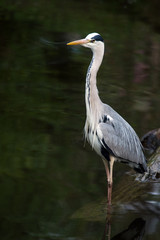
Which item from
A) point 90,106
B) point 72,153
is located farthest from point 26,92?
point 90,106

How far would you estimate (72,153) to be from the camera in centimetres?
671

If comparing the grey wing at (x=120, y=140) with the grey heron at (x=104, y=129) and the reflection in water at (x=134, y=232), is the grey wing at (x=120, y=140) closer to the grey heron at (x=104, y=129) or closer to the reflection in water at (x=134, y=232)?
the grey heron at (x=104, y=129)

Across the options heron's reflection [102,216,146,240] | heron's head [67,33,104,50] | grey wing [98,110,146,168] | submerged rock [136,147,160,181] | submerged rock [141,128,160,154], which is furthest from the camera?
submerged rock [141,128,160,154]

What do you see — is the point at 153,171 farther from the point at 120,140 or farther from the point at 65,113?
the point at 65,113

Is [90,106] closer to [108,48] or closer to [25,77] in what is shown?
[25,77]

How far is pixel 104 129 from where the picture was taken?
→ 5.58 meters

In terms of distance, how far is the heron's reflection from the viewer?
5.07 m

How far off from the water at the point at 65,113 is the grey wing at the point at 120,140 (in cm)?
40

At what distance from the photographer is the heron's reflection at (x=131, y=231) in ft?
16.6

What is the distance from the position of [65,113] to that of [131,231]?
10.4ft

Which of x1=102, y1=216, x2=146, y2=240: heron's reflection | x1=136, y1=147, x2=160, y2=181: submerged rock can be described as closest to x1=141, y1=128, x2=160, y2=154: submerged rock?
x1=136, y1=147, x2=160, y2=181: submerged rock

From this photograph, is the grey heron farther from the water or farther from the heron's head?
the water

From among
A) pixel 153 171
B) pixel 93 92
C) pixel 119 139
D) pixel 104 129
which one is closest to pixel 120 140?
pixel 119 139

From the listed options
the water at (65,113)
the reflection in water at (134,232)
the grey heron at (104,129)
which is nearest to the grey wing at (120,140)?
the grey heron at (104,129)
